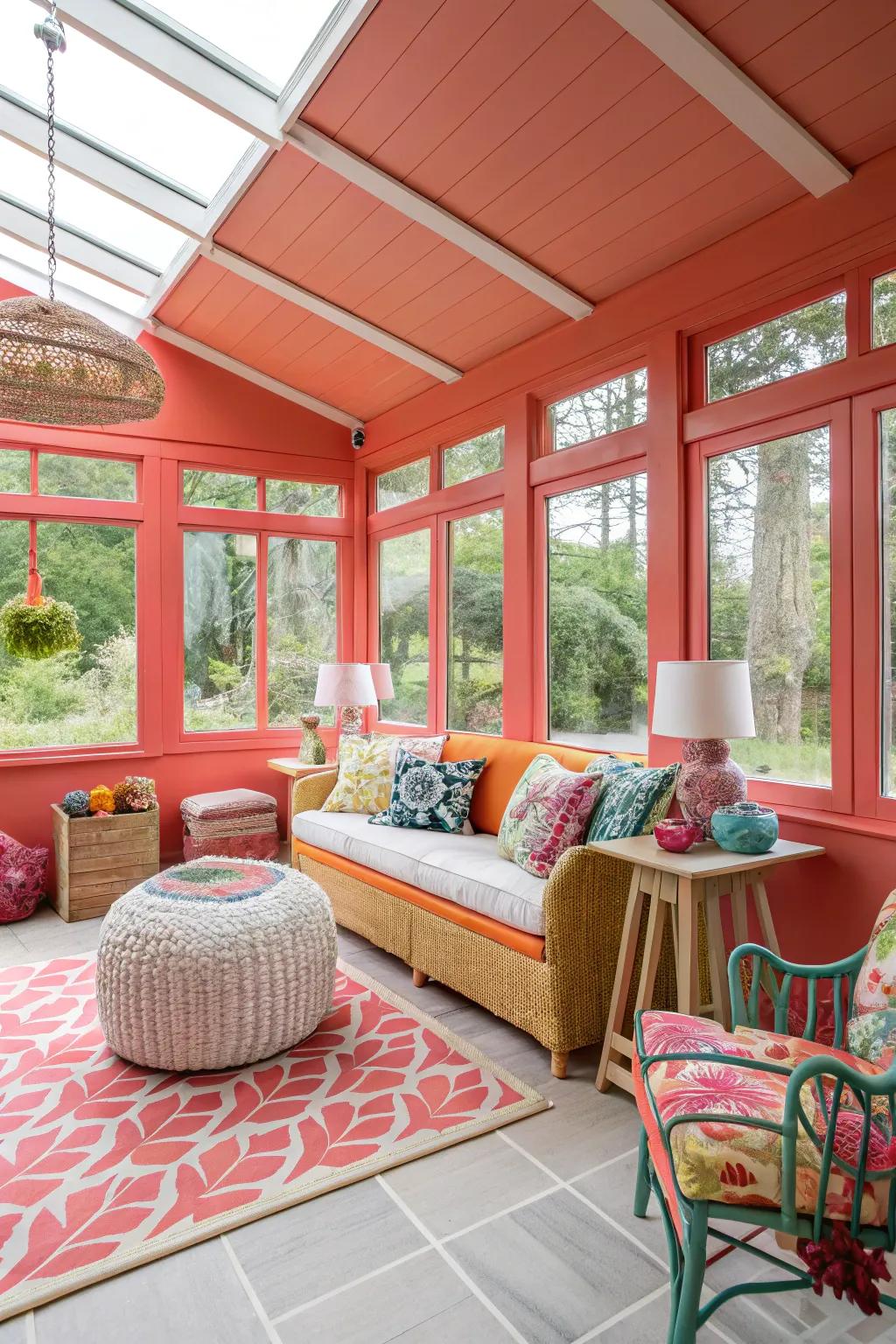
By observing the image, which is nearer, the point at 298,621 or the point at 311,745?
the point at 311,745

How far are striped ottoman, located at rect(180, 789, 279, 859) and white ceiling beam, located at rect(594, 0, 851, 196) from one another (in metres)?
4.00

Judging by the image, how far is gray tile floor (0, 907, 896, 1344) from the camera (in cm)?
166

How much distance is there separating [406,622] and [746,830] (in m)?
3.18

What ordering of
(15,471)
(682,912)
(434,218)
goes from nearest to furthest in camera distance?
1. (682,912)
2. (434,218)
3. (15,471)

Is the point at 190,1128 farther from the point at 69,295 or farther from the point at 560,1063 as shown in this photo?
the point at 69,295

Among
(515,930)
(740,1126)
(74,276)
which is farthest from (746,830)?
(74,276)

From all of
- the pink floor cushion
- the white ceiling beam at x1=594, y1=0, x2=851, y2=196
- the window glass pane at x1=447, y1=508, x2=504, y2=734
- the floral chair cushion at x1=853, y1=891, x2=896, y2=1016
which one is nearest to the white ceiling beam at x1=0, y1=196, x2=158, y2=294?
the window glass pane at x1=447, y1=508, x2=504, y2=734

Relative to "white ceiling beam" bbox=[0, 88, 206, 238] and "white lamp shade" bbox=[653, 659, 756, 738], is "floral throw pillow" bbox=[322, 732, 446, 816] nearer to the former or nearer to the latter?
"white lamp shade" bbox=[653, 659, 756, 738]

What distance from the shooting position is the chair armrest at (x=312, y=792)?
4449 millimetres

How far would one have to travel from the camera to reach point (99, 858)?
440 cm

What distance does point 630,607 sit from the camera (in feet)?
12.0

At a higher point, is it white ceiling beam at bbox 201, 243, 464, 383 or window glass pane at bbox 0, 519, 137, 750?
white ceiling beam at bbox 201, 243, 464, 383

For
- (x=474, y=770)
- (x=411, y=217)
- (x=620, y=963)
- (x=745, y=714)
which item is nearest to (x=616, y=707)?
(x=474, y=770)

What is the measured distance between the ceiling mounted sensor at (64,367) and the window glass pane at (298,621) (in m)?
2.54
